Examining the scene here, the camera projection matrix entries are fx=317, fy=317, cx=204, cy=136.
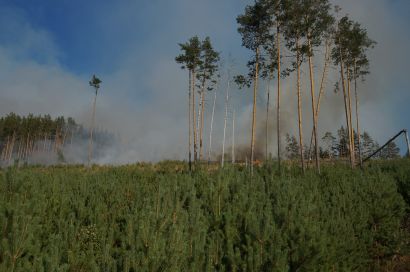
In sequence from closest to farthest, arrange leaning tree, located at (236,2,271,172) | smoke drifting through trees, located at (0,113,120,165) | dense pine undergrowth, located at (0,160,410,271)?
dense pine undergrowth, located at (0,160,410,271) < leaning tree, located at (236,2,271,172) < smoke drifting through trees, located at (0,113,120,165)

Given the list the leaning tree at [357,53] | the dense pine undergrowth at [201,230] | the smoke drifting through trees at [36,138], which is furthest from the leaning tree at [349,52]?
the smoke drifting through trees at [36,138]

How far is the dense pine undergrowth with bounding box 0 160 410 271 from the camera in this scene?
346cm

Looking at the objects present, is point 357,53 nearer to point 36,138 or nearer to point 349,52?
point 349,52

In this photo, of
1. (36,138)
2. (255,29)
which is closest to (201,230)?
(255,29)

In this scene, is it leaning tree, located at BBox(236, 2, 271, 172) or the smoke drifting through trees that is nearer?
leaning tree, located at BBox(236, 2, 271, 172)

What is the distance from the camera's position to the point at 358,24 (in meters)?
27.0

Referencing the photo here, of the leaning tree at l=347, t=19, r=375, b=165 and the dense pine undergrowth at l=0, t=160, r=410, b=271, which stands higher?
the leaning tree at l=347, t=19, r=375, b=165

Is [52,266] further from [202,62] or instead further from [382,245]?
[202,62]

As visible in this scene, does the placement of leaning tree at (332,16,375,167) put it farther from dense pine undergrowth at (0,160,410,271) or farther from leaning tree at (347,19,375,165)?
dense pine undergrowth at (0,160,410,271)

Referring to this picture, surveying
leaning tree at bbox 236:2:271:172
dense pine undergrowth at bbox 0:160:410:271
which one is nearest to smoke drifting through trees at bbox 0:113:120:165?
leaning tree at bbox 236:2:271:172

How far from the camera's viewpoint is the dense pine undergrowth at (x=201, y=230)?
3.46m

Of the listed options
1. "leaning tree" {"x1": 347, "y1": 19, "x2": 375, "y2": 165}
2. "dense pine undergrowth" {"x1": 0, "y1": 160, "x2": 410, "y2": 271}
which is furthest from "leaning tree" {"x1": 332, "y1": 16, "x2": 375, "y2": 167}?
"dense pine undergrowth" {"x1": 0, "y1": 160, "x2": 410, "y2": 271}

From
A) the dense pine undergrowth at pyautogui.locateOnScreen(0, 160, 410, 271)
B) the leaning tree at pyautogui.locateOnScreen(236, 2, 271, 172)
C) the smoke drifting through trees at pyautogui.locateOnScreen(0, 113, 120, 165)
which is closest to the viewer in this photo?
the dense pine undergrowth at pyautogui.locateOnScreen(0, 160, 410, 271)

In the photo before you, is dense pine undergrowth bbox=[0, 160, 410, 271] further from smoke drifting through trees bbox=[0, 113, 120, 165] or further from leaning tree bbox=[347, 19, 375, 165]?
smoke drifting through trees bbox=[0, 113, 120, 165]
